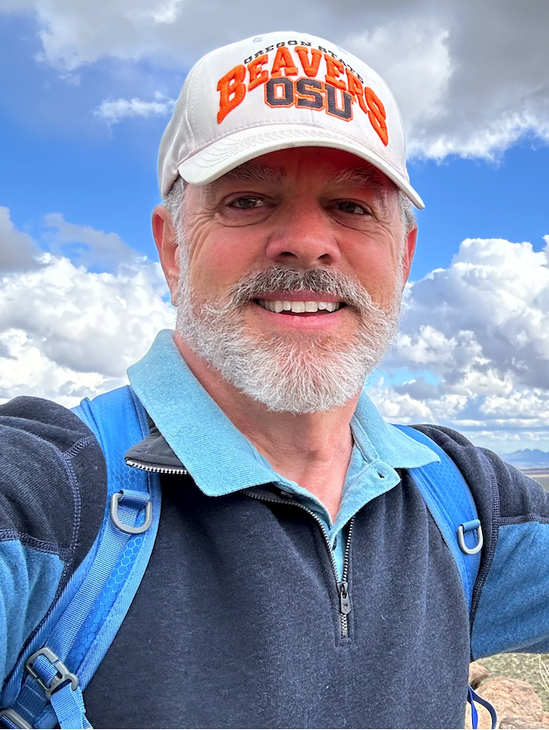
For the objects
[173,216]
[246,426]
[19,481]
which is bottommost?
[19,481]

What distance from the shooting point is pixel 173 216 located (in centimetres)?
267

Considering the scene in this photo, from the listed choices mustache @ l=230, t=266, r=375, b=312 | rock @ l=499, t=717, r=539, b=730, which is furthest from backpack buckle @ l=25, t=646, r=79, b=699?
rock @ l=499, t=717, r=539, b=730

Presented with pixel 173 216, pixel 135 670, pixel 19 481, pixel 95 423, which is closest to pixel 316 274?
pixel 173 216

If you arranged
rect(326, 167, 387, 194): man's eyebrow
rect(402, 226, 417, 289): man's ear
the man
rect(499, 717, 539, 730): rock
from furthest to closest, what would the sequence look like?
1. rect(499, 717, 539, 730): rock
2. rect(402, 226, 417, 289): man's ear
3. rect(326, 167, 387, 194): man's eyebrow
4. the man

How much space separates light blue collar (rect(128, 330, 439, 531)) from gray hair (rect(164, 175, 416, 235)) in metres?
0.50

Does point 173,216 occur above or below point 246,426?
above

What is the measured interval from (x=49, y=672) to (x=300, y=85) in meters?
2.03

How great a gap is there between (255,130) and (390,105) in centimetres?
66

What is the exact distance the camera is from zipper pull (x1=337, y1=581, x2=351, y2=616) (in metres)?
2.06

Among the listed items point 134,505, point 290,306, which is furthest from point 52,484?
point 290,306

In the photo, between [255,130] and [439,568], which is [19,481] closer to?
[255,130]

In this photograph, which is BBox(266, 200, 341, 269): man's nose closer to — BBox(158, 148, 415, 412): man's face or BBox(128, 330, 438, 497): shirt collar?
BBox(158, 148, 415, 412): man's face

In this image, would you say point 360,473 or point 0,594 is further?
point 360,473

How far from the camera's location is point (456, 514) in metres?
2.66
